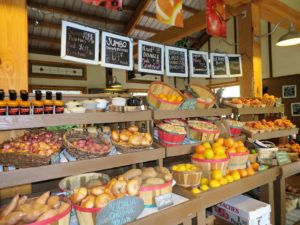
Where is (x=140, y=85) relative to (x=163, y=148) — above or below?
above

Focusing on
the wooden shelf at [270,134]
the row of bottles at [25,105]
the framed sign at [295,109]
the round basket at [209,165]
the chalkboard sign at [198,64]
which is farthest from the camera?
the framed sign at [295,109]

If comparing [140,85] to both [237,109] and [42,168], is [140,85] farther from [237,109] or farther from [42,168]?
[42,168]

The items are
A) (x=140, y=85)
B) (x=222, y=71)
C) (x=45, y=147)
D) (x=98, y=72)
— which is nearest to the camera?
(x=45, y=147)

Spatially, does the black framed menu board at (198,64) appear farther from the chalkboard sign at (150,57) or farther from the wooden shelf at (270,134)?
the wooden shelf at (270,134)

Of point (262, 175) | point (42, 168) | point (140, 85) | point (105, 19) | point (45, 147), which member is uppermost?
point (105, 19)

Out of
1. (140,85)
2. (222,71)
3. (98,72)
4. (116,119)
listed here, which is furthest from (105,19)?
(116,119)

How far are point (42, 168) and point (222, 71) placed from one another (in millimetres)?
3453

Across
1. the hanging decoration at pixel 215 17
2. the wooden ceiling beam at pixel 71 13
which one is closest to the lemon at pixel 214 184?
the hanging decoration at pixel 215 17

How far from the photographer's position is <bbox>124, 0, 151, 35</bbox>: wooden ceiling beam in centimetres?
669

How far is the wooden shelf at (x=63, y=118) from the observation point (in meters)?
1.70

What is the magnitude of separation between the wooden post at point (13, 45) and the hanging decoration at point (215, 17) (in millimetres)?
2732

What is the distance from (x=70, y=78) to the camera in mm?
8969

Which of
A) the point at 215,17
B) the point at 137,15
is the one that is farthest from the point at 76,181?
the point at 137,15

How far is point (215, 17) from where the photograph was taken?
3963 mm
